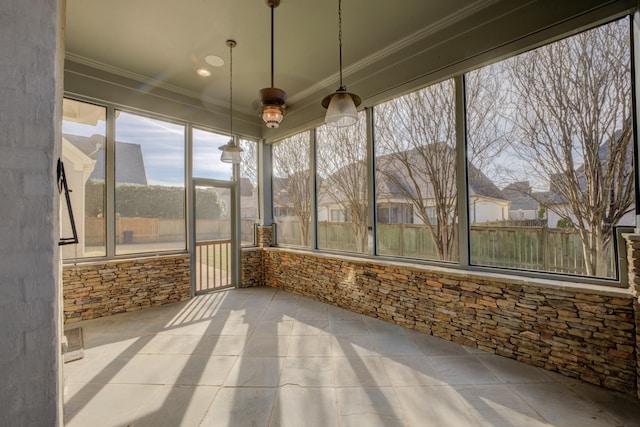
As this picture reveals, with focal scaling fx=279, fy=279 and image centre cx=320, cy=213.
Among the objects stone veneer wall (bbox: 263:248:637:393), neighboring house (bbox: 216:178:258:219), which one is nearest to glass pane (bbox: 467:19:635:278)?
stone veneer wall (bbox: 263:248:637:393)

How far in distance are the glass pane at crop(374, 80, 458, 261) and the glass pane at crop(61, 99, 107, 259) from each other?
3.82 m

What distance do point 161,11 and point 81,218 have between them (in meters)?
2.79

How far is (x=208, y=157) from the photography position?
489 cm

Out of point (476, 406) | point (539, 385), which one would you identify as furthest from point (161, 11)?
point (539, 385)

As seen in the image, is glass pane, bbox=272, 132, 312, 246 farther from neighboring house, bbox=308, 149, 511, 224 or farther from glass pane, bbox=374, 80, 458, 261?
glass pane, bbox=374, 80, 458, 261

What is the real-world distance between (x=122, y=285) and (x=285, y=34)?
3.92 metres

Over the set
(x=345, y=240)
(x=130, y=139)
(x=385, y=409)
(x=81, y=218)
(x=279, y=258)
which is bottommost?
(x=385, y=409)

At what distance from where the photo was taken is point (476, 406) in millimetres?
1934

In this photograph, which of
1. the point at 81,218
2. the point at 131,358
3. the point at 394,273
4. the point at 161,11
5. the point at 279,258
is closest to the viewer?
the point at 131,358

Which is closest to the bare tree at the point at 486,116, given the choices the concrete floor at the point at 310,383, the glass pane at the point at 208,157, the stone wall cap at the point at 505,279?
the stone wall cap at the point at 505,279

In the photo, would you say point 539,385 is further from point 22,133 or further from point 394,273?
point 22,133

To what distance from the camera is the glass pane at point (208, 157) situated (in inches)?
188

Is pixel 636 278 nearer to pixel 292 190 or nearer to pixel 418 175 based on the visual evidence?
pixel 418 175

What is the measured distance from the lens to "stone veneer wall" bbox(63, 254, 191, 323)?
356 centimetres
